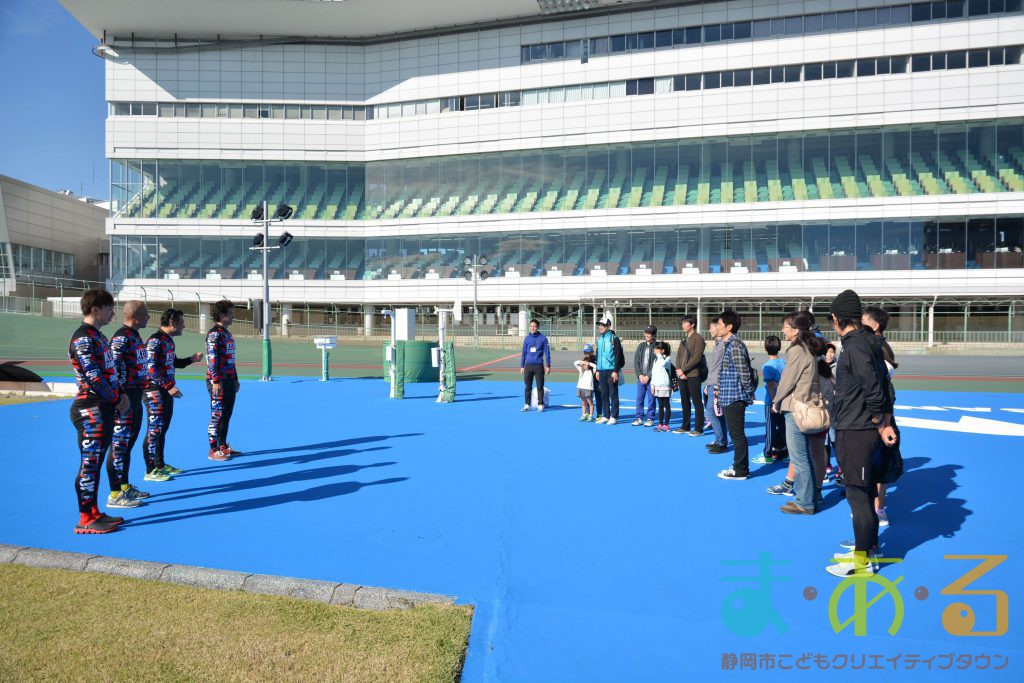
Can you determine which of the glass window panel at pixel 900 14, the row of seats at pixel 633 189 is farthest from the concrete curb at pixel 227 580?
the glass window panel at pixel 900 14

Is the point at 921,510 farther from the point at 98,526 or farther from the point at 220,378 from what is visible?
the point at 220,378

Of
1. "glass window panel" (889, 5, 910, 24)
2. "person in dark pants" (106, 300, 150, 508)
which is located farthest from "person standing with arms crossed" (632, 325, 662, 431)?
"glass window panel" (889, 5, 910, 24)

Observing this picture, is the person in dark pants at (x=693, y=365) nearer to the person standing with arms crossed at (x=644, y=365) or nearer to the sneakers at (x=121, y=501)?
the person standing with arms crossed at (x=644, y=365)

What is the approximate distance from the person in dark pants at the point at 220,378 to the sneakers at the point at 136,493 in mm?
1901

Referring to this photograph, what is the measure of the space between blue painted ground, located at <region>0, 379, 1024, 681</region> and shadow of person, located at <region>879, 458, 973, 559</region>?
0.10ft

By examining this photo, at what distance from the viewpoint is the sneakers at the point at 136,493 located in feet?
22.0

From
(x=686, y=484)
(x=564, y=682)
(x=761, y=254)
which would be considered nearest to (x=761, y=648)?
(x=564, y=682)

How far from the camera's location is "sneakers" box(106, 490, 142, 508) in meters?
6.62

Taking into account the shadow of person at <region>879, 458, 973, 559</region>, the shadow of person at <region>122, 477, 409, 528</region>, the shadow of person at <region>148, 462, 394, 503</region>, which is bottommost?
the shadow of person at <region>148, 462, 394, 503</region>

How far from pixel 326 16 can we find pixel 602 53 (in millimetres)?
19671

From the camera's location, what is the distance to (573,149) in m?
44.8

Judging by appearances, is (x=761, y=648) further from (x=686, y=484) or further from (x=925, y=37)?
(x=925, y=37)

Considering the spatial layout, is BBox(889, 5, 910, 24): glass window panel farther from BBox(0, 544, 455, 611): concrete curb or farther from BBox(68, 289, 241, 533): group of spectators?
BBox(0, 544, 455, 611): concrete curb

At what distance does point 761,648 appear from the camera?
3.81 m
